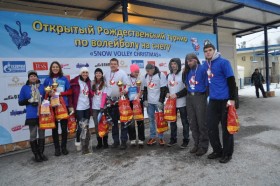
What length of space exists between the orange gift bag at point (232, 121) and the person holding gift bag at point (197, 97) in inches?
20.8

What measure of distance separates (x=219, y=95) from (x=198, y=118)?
64 centimetres

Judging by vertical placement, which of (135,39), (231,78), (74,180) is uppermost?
(135,39)

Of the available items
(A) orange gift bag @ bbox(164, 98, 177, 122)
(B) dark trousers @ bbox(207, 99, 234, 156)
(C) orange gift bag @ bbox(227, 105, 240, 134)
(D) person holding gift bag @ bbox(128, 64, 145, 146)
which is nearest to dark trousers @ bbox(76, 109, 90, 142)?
(D) person holding gift bag @ bbox(128, 64, 145, 146)

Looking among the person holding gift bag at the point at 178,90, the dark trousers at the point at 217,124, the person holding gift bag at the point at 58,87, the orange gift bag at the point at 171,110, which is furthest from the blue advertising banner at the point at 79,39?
the dark trousers at the point at 217,124

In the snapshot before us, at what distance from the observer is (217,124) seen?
150 inches

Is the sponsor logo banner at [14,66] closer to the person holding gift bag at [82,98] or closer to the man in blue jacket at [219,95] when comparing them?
the person holding gift bag at [82,98]

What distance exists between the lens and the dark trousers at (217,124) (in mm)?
3691

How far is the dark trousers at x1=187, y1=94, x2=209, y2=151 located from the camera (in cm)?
407

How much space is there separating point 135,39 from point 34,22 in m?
2.76

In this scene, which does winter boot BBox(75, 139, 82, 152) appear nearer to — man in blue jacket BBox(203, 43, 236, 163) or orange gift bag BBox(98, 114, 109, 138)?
orange gift bag BBox(98, 114, 109, 138)

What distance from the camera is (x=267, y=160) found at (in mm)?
3658

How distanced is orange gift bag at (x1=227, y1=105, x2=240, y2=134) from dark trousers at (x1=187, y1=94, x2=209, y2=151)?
20.8 inches

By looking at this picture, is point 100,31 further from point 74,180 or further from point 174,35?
point 74,180

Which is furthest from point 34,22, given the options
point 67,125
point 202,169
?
point 202,169
